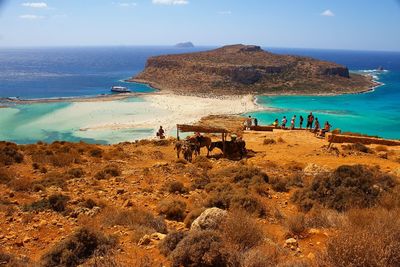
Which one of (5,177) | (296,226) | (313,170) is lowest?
(313,170)

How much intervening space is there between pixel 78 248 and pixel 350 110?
67.9m

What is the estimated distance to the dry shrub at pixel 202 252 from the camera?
561cm

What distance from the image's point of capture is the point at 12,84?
98.5 metres

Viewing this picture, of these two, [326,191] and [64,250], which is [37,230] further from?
[326,191]

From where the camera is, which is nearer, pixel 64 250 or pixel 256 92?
pixel 64 250

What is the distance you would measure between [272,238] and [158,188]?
5.84 metres

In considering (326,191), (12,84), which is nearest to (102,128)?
(326,191)

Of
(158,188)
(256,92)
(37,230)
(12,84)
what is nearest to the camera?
(37,230)

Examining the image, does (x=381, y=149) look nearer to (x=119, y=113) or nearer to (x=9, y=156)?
(x=9, y=156)

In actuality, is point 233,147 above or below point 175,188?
below

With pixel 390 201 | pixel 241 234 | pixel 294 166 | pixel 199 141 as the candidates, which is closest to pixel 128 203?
pixel 241 234

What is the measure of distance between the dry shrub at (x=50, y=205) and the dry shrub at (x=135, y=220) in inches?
54.6

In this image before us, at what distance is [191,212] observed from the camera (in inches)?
346

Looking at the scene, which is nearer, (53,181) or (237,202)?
(237,202)
